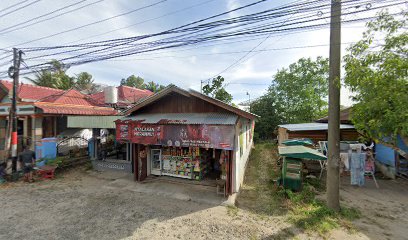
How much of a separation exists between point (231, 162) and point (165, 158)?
150 inches

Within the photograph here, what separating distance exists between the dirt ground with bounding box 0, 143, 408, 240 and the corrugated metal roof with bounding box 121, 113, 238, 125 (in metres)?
3.17

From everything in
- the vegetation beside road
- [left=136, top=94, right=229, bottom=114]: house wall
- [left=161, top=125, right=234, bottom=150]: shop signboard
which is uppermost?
[left=136, top=94, right=229, bottom=114]: house wall

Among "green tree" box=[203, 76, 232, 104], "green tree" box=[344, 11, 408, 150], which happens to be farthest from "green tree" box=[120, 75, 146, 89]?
"green tree" box=[344, 11, 408, 150]

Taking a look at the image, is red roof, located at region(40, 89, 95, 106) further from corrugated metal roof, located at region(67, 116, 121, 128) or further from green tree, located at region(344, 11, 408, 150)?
green tree, located at region(344, 11, 408, 150)

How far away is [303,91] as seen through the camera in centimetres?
2536

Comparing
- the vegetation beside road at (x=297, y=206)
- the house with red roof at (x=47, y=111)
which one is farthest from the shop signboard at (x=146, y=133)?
the vegetation beside road at (x=297, y=206)

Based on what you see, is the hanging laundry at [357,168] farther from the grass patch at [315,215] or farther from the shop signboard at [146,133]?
the shop signboard at [146,133]

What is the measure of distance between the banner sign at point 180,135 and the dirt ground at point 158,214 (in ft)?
7.46

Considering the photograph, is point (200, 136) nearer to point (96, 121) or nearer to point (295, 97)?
point (96, 121)

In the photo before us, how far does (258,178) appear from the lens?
1031 centimetres

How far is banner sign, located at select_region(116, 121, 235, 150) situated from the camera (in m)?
7.19

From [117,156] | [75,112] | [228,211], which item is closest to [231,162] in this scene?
[228,211]

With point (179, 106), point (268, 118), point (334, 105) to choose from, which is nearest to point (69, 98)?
point (179, 106)

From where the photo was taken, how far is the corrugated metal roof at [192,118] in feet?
24.7
